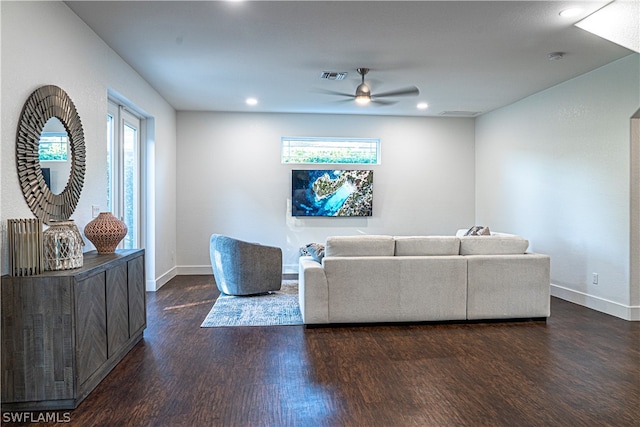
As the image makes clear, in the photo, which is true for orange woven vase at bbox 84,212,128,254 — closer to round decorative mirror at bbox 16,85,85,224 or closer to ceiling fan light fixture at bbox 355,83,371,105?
round decorative mirror at bbox 16,85,85,224

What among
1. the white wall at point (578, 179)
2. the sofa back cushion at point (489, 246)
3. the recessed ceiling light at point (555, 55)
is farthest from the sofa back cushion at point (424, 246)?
the recessed ceiling light at point (555, 55)

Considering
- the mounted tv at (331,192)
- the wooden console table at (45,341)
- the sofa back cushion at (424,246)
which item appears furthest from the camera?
the mounted tv at (331,192)

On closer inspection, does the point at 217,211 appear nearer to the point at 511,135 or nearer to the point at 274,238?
the point at 274,238

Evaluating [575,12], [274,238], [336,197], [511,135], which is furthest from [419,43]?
[274,238]

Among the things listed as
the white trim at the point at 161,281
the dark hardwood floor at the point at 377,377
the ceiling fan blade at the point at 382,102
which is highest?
the ceiling fan blade at the point at 382,102

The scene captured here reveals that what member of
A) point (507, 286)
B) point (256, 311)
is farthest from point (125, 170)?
point (507, 286)

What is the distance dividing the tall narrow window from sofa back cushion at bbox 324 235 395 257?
2501 mm

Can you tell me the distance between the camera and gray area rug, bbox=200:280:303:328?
4340mm

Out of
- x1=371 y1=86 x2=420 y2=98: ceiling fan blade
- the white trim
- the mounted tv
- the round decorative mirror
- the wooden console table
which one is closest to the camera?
the wooden console table

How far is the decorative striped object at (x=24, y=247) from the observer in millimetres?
2463

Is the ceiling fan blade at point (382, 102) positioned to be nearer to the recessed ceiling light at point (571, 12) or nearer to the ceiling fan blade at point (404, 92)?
the ceiling fan blade at point (404, 92)

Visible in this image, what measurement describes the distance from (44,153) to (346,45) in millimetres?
2633

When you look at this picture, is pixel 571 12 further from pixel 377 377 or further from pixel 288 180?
pixel 288 180

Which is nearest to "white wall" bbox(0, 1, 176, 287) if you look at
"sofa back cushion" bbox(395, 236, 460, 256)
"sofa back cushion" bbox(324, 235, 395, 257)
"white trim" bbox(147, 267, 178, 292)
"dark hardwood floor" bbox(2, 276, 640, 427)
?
"white trim" bbox(147, 267, 178, 292)
